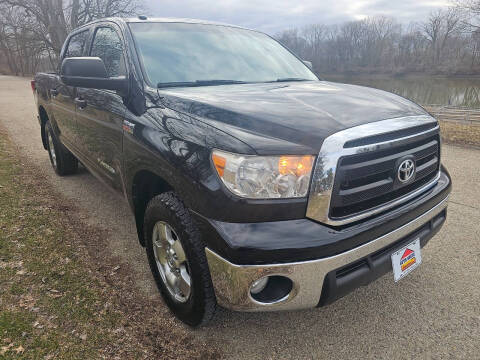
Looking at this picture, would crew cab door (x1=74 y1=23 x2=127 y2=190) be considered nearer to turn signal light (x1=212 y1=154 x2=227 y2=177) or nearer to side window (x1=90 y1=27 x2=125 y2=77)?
side window (x1=90 y1=27 x2=125 y2=77)

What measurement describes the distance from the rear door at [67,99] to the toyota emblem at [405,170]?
3.17 metres

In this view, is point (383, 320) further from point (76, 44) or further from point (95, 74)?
point (76, 44)

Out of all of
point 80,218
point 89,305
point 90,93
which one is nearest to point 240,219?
point 89,305

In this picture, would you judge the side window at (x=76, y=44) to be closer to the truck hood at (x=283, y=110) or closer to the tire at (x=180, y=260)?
the truck hood at (x=283, y=110)

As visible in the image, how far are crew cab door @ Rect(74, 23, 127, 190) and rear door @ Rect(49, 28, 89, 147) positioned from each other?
0.97 ft

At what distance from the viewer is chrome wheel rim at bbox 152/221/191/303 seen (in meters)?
2.11

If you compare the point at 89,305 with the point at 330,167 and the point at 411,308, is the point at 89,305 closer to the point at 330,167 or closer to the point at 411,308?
the point at 330,167

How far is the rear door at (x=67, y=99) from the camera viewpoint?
3.77 metres

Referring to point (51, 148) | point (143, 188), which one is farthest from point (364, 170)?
point (51, 148)

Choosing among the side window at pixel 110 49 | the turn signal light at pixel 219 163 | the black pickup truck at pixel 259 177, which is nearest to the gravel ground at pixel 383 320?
the black pickup truck at pixel 259 177

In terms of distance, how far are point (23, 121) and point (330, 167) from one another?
11.1 m

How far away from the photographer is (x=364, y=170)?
5.83 ft

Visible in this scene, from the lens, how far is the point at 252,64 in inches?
119

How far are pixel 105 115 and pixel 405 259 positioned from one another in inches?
94.0
